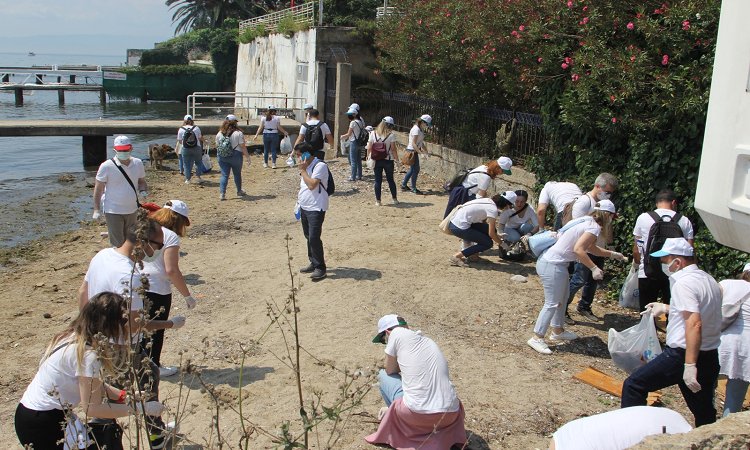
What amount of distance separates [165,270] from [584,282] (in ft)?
15.0

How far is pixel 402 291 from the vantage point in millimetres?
9078

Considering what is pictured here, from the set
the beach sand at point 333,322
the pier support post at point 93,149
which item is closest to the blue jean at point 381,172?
the beach sand at point 333,322

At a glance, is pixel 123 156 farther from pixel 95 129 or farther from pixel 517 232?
pixel 95 129

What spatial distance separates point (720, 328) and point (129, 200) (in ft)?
21.9

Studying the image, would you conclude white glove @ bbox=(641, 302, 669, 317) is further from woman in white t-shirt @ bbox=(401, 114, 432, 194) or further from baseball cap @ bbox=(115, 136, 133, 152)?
woman in white t-shirt @ bbox=(401, 114, 432, 194)

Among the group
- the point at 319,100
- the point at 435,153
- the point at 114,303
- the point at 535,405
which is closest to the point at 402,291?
the point at 535,405

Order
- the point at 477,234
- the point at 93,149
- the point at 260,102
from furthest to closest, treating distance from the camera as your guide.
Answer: the point at 260,102
the point at 93,149
the point at 477,234

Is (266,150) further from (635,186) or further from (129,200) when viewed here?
(635,186)

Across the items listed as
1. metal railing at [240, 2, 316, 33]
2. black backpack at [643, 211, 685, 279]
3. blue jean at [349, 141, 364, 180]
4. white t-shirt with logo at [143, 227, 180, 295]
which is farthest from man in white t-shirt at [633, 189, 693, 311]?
metal railing at [240, 2, 316, 33]

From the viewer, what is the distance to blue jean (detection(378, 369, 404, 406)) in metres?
5.59

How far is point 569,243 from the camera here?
286 inches

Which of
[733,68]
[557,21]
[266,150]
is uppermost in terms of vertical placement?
[557,21]

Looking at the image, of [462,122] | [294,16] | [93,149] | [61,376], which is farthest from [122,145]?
[294,16]

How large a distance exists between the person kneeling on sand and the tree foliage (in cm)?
403
